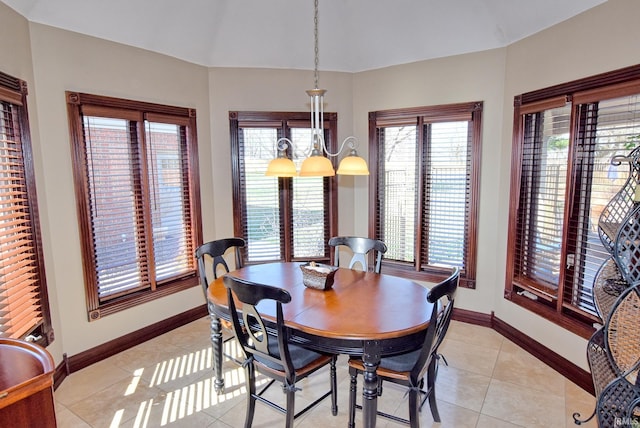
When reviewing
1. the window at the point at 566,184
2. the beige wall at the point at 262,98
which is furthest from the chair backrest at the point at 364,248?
the window at the point at 566,184

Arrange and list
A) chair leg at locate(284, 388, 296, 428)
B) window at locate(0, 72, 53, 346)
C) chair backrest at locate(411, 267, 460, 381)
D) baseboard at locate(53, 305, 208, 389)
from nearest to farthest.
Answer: chair backrest at locate(411, 267, 460, 381), chair leg at locate(284, 388, 296, 428), window at locate(0, 72, 53, 346), baseboard at locate(53, 305, 208, 389)

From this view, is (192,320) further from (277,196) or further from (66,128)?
(66,128)

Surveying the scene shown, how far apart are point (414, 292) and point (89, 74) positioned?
3.09 m

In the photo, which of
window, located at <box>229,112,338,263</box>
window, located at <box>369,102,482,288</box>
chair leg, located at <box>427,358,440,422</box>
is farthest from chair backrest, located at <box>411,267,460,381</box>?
window, located at <box>229,112,338,263</box>

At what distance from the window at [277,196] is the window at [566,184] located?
78.0 inches

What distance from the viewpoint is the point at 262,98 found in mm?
4246

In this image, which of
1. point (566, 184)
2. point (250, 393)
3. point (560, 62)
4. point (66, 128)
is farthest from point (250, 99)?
point (566, 184)

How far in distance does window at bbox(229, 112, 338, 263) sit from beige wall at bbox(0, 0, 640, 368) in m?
0.12

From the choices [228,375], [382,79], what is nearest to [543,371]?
[228,375]

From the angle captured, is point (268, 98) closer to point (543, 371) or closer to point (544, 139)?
point (544, 139)

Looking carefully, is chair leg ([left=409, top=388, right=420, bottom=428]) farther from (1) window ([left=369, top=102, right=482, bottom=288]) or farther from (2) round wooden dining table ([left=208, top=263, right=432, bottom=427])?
(1) window ([left=369, top=102, right=482, bottom=288])

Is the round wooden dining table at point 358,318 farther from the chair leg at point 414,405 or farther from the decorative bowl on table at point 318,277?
the chair leg at point 414,405

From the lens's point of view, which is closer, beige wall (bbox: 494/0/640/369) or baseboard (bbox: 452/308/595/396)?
beige wall (bbox: 494/0/640/369)

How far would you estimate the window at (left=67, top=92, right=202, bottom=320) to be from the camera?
3217 millimetres
